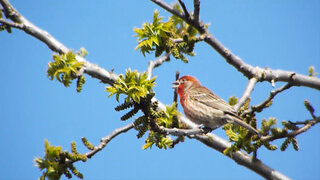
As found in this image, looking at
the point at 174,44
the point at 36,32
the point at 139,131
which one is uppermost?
the point at 36,32

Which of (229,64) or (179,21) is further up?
(179,21)

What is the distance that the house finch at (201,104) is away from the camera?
7.85 meters

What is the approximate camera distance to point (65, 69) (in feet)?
20.9

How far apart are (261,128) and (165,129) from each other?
143 centimetres

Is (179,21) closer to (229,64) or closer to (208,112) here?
(229,64)

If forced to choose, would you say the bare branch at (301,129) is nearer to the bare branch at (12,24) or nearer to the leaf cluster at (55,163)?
the leaf cluster at (55,163)

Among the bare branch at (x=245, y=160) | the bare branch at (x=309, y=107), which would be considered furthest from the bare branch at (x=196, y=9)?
the bare branch at (x=245, y=160)

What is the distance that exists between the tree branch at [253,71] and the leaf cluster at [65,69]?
2.37 m

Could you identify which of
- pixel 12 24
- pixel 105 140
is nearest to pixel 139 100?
pixel 105 140

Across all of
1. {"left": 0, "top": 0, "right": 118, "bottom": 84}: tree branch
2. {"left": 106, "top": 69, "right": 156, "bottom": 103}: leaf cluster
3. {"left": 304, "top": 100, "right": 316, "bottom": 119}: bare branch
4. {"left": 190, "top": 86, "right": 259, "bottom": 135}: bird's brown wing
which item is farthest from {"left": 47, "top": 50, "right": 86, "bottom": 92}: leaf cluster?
{"left": 304, "top": 100, "right": 316, "bottom": 119}: bare branch

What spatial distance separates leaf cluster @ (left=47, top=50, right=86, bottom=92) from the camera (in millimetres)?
6375

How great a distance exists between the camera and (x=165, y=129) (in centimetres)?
518

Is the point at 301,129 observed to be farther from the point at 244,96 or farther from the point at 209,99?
the point at 209,99

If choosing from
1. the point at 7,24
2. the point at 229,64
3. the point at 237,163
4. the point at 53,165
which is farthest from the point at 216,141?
the point at 7,24
